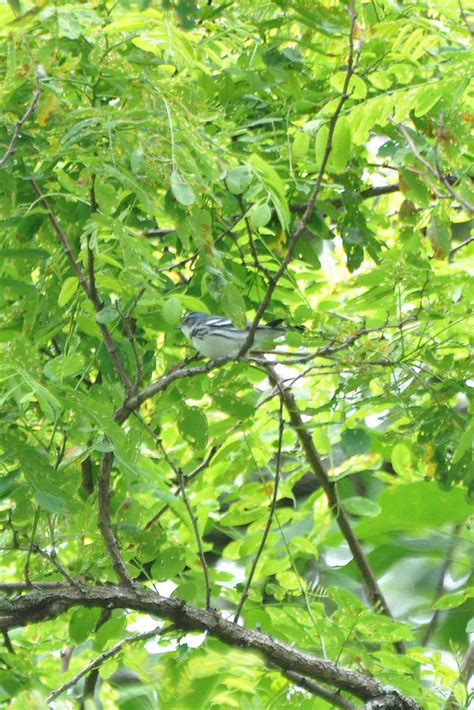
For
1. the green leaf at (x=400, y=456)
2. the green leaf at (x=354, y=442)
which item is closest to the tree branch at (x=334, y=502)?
the green leaf at (x=400, y=456)

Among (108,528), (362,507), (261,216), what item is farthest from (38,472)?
(362,507)

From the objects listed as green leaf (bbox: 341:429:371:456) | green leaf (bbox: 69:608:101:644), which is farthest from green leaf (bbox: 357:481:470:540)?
green leaf (bbox: 69:608:101:644)

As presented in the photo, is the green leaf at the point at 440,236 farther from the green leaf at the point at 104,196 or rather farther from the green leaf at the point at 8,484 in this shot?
the green leaf at the point at 8,484

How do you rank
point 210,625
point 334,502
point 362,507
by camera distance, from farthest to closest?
1. point 334,502
2. point 362,507
3. point 210,625

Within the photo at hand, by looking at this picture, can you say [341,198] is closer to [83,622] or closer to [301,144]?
[301,144]

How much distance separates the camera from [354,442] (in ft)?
10.4

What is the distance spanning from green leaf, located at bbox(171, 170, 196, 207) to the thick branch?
0.98 metres

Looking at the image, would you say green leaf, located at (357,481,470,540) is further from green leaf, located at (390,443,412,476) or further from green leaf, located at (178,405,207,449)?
green leaf, located at (178,405,207,449)

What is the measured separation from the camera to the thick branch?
2449 mm

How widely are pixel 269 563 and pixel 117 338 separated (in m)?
0.97

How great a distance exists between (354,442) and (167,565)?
68 centimetres

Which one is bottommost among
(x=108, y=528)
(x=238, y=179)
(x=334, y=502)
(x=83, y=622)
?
(x=334, y=502)

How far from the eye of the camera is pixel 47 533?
10.3 ft

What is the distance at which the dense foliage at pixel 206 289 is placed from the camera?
2.43 metres
